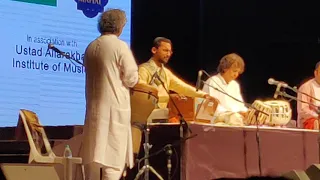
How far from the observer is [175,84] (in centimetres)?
565

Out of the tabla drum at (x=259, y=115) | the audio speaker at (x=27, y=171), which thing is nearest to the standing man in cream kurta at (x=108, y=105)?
the audio speaker at (x=27, y=171)

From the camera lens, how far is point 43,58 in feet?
20.6

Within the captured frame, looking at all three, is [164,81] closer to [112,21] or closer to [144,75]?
[144,75]

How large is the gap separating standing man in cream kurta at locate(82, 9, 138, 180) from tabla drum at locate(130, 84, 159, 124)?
0.39 m

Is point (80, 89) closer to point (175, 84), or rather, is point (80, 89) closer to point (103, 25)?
point (175, 84)

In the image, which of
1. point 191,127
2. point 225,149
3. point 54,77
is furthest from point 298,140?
point 54,77

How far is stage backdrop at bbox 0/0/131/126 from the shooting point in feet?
19.8

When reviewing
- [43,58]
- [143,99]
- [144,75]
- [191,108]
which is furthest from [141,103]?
[43,58]

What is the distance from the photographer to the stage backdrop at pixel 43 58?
238 inches

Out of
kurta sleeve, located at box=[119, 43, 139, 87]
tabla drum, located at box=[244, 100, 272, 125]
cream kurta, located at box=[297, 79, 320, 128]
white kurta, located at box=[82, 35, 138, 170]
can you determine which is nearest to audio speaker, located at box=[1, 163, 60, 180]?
white kurta, located at box=[82, 35, 138, 170]

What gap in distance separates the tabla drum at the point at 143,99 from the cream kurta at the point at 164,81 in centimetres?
50

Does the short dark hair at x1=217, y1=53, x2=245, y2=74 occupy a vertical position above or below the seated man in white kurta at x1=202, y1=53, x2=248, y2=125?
above

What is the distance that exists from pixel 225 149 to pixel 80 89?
6.27 ft

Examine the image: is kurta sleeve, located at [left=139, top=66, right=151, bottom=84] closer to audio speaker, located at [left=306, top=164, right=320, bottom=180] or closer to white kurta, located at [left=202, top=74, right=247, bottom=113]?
white kurta, located at [left=202, top=74, right=247, bottom=113]
